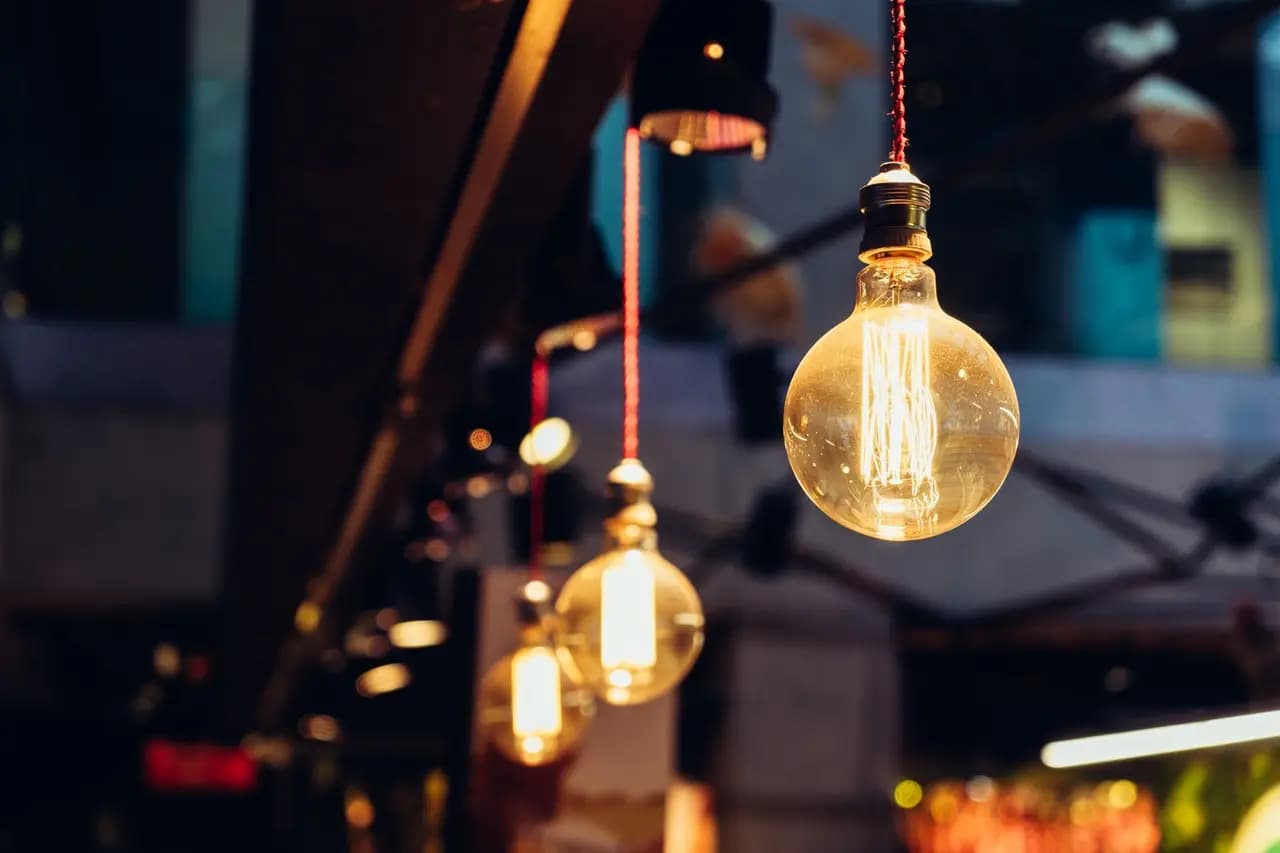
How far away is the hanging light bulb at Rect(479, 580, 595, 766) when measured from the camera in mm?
3779

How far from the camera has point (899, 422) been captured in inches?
62.7

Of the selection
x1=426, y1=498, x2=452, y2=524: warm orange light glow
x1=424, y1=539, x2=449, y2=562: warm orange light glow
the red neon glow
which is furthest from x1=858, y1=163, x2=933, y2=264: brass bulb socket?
the red neon glow

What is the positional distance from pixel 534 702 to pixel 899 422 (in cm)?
231

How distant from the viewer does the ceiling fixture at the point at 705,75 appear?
259 cm

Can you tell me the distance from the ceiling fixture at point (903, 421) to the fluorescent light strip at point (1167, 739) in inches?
276

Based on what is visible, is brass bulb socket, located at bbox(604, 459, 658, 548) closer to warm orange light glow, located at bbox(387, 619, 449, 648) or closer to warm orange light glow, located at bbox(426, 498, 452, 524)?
warm orange light glow, located at bbox(426, 498, 452, 524)

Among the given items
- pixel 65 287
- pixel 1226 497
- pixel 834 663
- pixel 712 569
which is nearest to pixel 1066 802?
pixel 834 663

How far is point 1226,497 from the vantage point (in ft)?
23.3

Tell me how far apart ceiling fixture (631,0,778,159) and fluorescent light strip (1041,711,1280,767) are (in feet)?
20.4

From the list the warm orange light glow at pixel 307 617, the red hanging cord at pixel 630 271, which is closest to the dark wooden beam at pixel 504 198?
the red hanging cord at pixel 630 271

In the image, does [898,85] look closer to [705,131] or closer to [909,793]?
[705,131]

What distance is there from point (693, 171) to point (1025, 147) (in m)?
6.35

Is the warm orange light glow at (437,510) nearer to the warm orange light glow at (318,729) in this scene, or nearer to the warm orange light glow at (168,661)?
the warm orange light glow at (318,729)

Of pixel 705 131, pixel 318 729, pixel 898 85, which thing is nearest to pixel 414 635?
pixel 318 729
